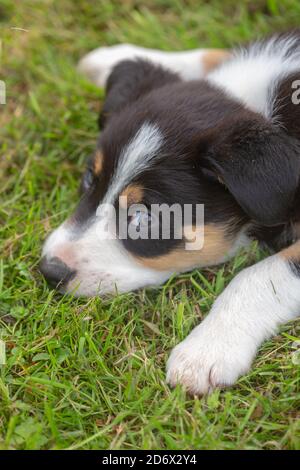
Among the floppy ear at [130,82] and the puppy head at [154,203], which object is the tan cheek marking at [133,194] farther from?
Answer: the floppy ear at [130,82]

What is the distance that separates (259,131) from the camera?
3.66m

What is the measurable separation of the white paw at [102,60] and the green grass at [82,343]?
6.1 inches

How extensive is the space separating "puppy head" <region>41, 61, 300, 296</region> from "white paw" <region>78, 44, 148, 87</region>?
69.6 inches

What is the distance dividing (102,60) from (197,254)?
257 centimetres

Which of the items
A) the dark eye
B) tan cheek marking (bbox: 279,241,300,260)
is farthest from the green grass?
the dark eye

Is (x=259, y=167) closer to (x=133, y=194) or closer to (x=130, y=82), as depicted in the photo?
(x=133, y=194)

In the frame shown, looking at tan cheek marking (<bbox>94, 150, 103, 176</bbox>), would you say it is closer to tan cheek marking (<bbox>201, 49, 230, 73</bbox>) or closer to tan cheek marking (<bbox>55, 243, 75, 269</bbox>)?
tan cheek marking (<bbox>55, 243, 75, 269</bbox>)

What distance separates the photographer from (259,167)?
3.56 meters

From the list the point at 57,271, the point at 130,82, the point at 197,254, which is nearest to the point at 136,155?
the point at 197,254

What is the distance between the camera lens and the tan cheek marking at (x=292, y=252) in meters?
3.99

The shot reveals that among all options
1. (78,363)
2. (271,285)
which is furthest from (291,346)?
(78,363)

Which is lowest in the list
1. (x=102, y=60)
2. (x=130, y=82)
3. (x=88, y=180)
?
(x=88, y=180)

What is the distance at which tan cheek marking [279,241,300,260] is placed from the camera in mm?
3986

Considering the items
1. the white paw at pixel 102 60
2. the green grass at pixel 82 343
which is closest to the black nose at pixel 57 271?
the green grass at pixel 82 343
